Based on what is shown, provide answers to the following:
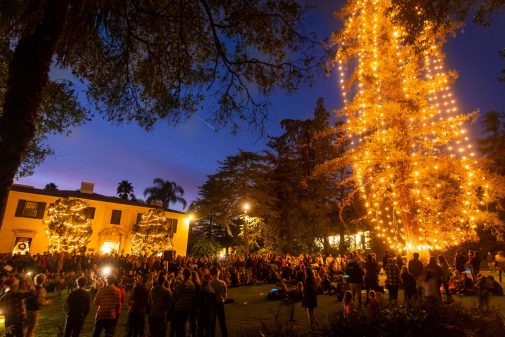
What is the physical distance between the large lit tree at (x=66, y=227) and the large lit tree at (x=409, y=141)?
24.1m

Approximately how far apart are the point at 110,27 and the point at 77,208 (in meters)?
25.7

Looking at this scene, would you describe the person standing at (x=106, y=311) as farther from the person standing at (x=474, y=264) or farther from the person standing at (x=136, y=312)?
the person standing at (x=474, y=264)

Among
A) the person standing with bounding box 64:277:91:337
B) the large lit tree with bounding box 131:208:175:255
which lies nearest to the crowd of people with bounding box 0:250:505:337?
the person standing with bounding box 64:277:91:337

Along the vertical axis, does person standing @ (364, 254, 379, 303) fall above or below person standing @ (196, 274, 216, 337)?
above

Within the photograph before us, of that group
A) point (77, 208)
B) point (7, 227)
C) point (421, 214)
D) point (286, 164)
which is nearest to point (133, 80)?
point (421, 214)

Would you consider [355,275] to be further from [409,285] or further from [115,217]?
[115,217]

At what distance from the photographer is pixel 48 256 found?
72.0 feet

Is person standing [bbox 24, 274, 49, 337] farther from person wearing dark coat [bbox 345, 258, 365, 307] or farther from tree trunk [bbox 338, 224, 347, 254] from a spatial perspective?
tree trunk [bbox 338, 224, 347, 254]

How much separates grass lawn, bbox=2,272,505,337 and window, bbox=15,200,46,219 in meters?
20.2

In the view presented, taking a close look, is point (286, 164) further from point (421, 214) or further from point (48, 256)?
point (48, 256)

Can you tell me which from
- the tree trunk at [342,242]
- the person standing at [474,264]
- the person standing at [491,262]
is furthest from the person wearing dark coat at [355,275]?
the tree trunk at [342,242]

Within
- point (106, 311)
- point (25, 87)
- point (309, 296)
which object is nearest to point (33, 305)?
point (106, 311)

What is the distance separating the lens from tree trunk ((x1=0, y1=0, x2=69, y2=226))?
3803mm

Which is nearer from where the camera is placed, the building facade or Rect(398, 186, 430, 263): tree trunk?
Rect(398, 186, 430, 263): tree trunk
